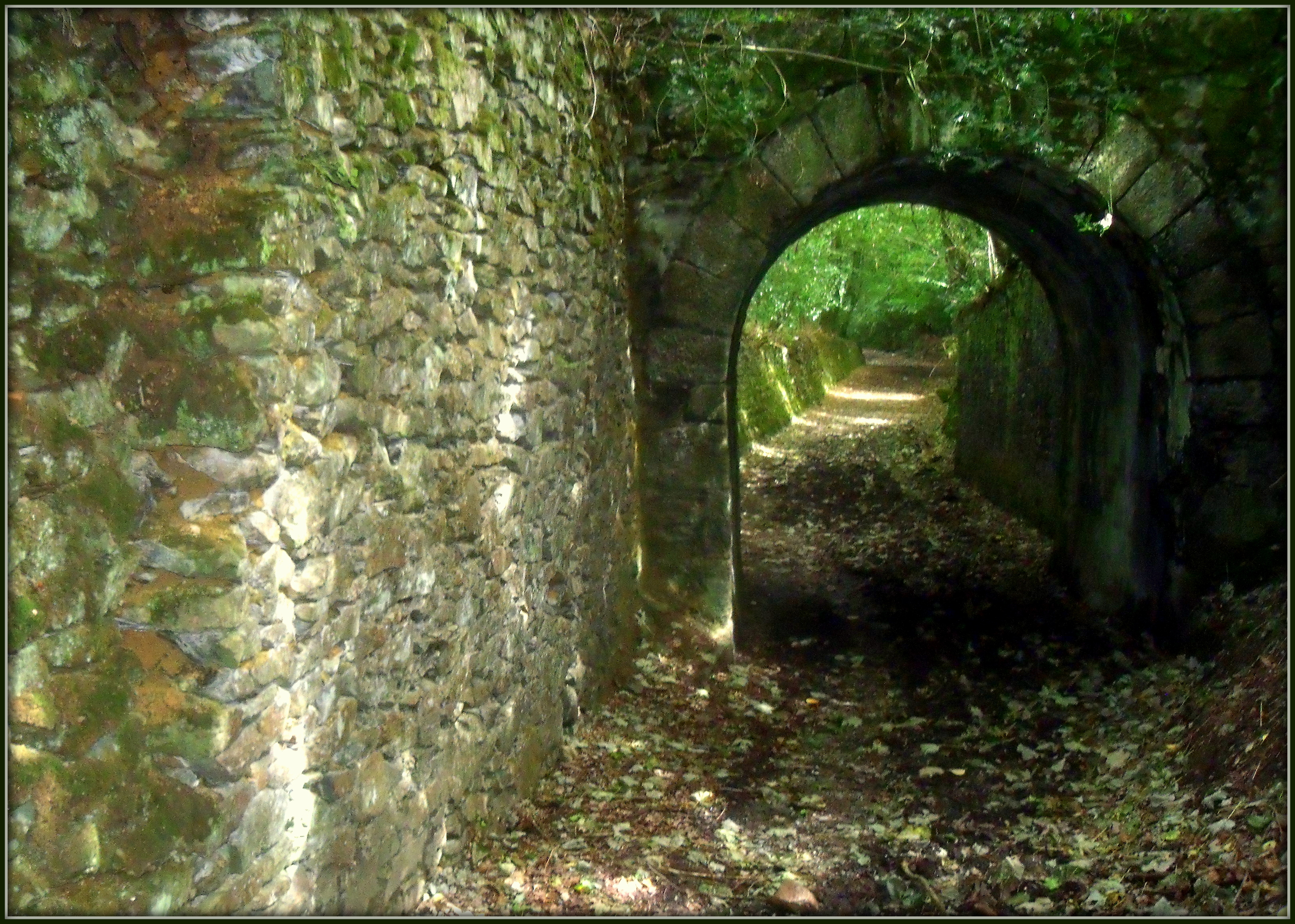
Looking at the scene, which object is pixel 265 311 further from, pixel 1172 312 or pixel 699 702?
pixel 1172 312

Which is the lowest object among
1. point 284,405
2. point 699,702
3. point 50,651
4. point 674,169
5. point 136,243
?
point 699,702

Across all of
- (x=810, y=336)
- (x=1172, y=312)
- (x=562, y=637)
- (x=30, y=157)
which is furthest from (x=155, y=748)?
(x=810, y=336)

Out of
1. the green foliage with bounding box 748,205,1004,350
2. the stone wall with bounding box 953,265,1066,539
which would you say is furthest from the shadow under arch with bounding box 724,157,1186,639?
the green foliage with bounding box 748,205,1004,350

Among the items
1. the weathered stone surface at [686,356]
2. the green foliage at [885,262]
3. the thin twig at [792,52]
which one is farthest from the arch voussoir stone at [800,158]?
the green foliage at [885,262]

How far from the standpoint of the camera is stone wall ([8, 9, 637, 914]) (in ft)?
7.32

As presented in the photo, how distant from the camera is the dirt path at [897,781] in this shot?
3.71 meters

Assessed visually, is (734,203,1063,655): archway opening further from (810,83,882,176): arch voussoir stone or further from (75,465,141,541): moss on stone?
(75,465,141,541): moss on stone

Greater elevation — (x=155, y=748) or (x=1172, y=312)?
(x=1172, y=312)

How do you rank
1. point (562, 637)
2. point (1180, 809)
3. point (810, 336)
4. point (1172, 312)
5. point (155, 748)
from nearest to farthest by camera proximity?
1. point (155, 748)
2. point (1180, 809)
3. point (562, 637)
4. point (1172, 312)
5. point (810, 336)

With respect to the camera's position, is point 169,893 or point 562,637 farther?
point 562,637

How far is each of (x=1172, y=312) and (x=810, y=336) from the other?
14.3 meters

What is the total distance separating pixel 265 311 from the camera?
2447mm

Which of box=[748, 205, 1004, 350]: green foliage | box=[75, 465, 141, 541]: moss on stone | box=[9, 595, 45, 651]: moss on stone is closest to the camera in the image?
box=[9, 595, 45, 651]: moss on stone

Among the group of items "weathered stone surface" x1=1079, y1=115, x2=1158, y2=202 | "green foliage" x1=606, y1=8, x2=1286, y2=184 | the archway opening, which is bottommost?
the archway opening
